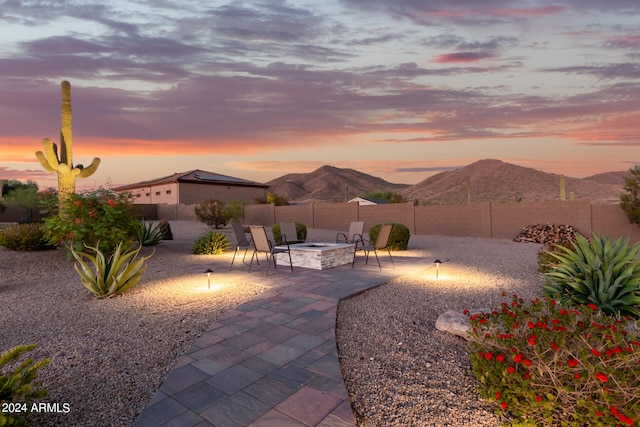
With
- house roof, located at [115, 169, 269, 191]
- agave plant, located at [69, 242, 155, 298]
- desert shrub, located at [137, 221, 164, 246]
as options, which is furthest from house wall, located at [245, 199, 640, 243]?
house roof, located at [115, 169, 269, 191]

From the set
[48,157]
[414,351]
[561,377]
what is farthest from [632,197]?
[48,157]

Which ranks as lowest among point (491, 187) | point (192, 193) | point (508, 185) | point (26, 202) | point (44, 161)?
point (26, 202)

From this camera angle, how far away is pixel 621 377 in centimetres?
179

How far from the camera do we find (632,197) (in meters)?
10.7

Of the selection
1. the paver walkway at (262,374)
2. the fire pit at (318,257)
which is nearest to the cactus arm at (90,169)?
the fire pit at (318,257)

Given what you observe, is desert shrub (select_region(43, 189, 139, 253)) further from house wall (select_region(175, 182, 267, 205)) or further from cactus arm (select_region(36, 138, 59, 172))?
house wall (select_region(175, 182, 267, 205))

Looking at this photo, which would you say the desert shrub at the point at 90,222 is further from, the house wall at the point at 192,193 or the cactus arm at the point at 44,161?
the house wall at the point at 192,193

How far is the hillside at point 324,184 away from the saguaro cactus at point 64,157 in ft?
189

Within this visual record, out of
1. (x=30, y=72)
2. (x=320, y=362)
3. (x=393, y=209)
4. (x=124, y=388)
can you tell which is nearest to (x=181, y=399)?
(x=124, y=388)

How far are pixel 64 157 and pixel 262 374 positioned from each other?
908 cm

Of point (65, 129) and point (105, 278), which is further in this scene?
point (65, 129)

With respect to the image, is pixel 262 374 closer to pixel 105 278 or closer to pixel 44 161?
pixel 105 278

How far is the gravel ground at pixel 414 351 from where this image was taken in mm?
2115

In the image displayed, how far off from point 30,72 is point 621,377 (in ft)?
44.3
